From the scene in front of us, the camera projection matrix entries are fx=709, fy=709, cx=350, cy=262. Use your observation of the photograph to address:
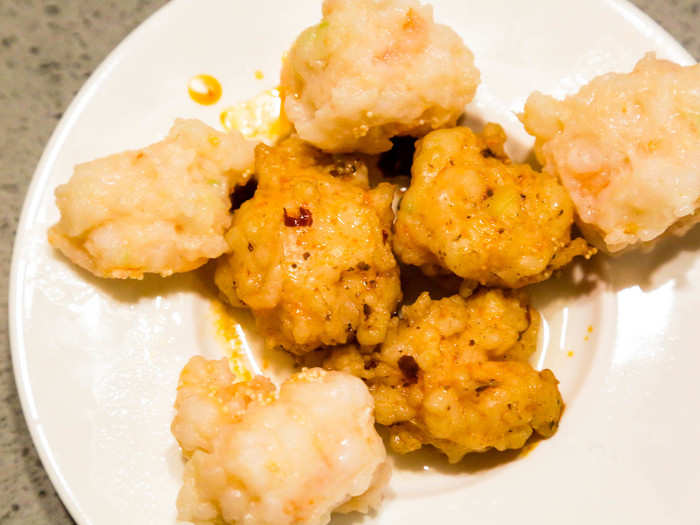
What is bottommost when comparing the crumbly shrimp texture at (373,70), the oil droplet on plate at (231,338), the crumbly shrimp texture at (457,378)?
the oil droplet on plate at (231,338)

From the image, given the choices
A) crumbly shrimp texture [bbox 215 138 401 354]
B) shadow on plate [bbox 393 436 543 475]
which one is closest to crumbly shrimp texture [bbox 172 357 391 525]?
crumbly shrimp texture [bbox 215 138 401 354]

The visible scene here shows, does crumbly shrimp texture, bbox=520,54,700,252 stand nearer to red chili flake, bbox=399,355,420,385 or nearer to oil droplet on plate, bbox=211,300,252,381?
red chili flake, bbox=399,355,420,385

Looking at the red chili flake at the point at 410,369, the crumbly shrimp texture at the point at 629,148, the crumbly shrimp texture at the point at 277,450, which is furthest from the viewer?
the red chili flake at the point at 410,369

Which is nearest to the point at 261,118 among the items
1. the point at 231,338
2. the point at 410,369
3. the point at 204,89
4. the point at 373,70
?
the point at 204,89

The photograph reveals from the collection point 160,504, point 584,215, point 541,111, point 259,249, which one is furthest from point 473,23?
point 160,504

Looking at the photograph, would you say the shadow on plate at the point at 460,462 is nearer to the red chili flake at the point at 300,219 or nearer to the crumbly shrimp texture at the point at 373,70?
the red chili flake at the point at 300,219

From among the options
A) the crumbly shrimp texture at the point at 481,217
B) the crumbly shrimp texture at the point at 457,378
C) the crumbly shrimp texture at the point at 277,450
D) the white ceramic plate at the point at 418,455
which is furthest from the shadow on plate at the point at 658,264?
the crumbly shrimp texture at the point at 277,450

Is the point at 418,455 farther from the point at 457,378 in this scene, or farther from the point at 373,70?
the point at 373,70
